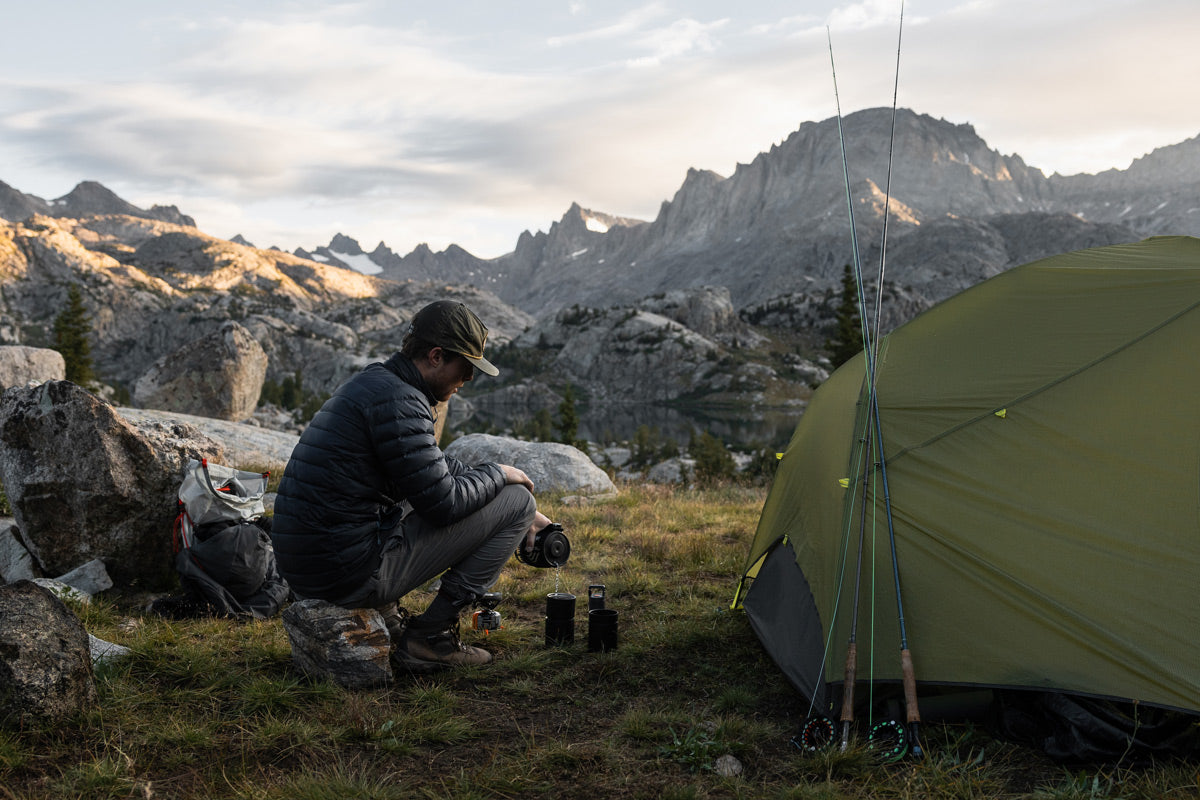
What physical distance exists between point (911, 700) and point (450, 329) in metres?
3.10

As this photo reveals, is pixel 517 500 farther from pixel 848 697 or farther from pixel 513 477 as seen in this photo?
pixel 848 697

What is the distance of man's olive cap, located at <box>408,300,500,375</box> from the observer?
429cm

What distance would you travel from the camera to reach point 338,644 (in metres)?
4.38

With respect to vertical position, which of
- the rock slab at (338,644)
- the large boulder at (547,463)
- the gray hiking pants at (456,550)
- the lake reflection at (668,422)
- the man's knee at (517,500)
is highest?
Answer: the man's knee at (517,500)

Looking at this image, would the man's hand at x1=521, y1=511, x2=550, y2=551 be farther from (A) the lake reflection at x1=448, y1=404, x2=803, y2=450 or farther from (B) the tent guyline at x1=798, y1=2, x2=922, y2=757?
(A) the lake reflection at x1=448, y1=404, x2=803, y2=450

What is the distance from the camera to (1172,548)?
12.3 feet

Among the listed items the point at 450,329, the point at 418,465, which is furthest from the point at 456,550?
the point at 450,329

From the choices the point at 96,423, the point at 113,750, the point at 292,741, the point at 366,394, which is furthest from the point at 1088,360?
the point at 96,423

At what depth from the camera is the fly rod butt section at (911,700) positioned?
3676 mm

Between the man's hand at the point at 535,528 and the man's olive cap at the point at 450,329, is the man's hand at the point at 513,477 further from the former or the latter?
the man's olive cap at the point at 450,329

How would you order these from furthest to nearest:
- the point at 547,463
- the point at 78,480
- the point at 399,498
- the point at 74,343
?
the point at 74,343, the point at 547,463, the point at 78,480, the point at 399,498

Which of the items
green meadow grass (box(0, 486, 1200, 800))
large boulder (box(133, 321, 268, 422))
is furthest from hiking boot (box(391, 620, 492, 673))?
large boulder (box(133, 321, 268, 422))

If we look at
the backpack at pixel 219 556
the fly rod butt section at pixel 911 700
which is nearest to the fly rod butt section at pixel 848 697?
the fly rod butt section at pixel 911 700

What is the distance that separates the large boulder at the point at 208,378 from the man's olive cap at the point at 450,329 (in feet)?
72.8
